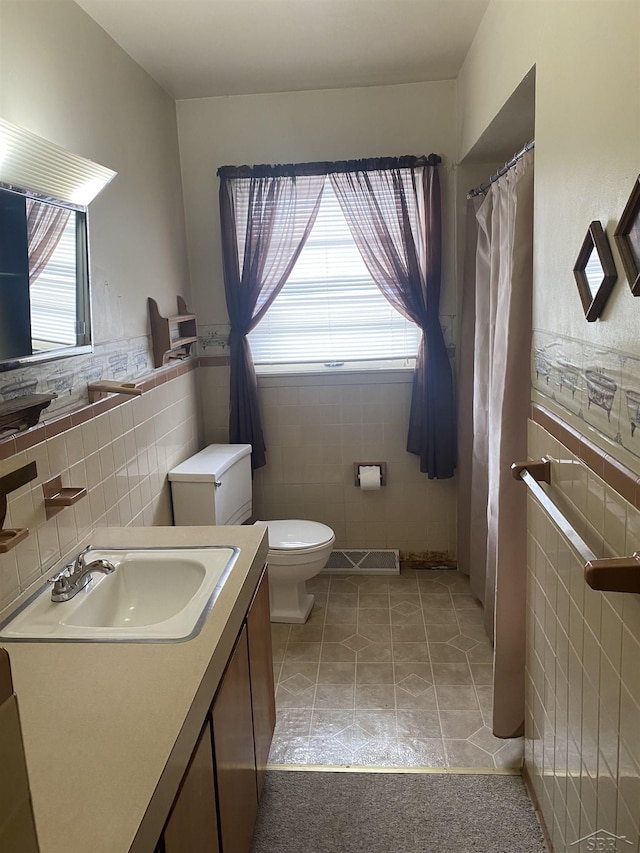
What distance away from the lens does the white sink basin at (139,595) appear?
159 centimetres

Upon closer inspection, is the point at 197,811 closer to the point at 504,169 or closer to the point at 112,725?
the point at 112,725

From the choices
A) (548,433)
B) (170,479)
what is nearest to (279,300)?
(170,479)

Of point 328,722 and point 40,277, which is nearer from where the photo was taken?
→ point 40,277

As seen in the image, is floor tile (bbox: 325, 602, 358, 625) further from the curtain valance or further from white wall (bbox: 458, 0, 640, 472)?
the curtain valance

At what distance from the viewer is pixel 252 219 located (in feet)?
11.2

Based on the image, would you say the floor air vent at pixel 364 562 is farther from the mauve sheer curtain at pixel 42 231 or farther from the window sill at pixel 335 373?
the mauve sheer curtain at pixel 42 231

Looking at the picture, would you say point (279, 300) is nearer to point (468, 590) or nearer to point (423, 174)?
point (423, 174)

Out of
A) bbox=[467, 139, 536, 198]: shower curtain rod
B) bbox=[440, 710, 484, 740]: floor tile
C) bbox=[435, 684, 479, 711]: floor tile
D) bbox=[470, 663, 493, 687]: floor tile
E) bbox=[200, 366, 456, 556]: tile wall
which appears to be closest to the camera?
bbox=[467, 139, 536, 198]: shower curtain rod

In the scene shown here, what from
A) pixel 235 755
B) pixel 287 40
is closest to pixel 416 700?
pixel 235 755

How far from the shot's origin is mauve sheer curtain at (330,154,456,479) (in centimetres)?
333

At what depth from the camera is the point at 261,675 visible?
6.49ft

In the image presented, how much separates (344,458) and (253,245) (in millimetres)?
1248

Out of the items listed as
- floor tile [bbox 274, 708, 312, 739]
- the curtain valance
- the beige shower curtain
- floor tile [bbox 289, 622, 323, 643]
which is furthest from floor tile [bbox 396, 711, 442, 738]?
the curtain valance

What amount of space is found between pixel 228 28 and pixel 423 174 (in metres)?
1.18
